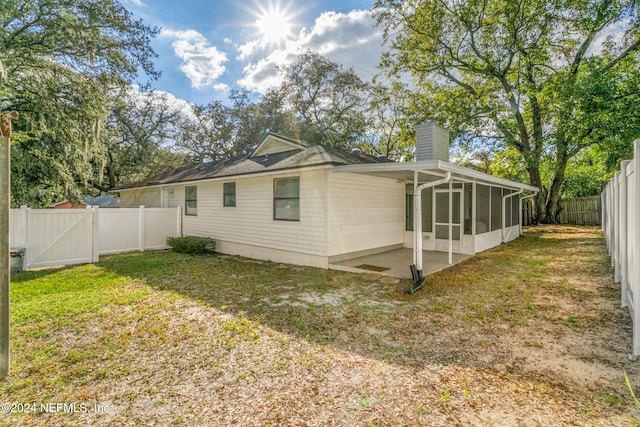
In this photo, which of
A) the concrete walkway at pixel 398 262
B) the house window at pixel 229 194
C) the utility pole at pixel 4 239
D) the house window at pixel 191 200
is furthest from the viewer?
Answer: the house window at pixel 191 200

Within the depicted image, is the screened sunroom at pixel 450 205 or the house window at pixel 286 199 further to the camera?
the house window at pixel 286 199

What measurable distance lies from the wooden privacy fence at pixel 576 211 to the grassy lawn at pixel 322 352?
16.4 metres

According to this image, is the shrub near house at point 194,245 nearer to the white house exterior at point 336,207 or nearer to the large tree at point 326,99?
the white house exterior at point 336,207

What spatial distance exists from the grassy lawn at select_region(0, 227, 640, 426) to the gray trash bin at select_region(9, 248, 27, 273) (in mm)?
1533

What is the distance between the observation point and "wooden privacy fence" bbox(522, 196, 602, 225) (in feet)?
64.1

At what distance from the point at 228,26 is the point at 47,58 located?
5.84 meters

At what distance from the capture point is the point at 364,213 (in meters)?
8.90

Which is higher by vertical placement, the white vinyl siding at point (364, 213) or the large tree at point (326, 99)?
the large tree at point (326, 99)

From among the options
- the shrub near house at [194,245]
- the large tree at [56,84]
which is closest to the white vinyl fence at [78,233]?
the shrub near house at [194,245]

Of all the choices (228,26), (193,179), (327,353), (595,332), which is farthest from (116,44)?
(595,332)

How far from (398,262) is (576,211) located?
63.5 feet

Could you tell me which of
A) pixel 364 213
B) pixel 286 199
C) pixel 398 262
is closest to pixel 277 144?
pixel 286 199

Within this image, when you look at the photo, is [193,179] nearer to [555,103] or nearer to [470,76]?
[555,103]

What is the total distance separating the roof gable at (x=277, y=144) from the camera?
12450mm
